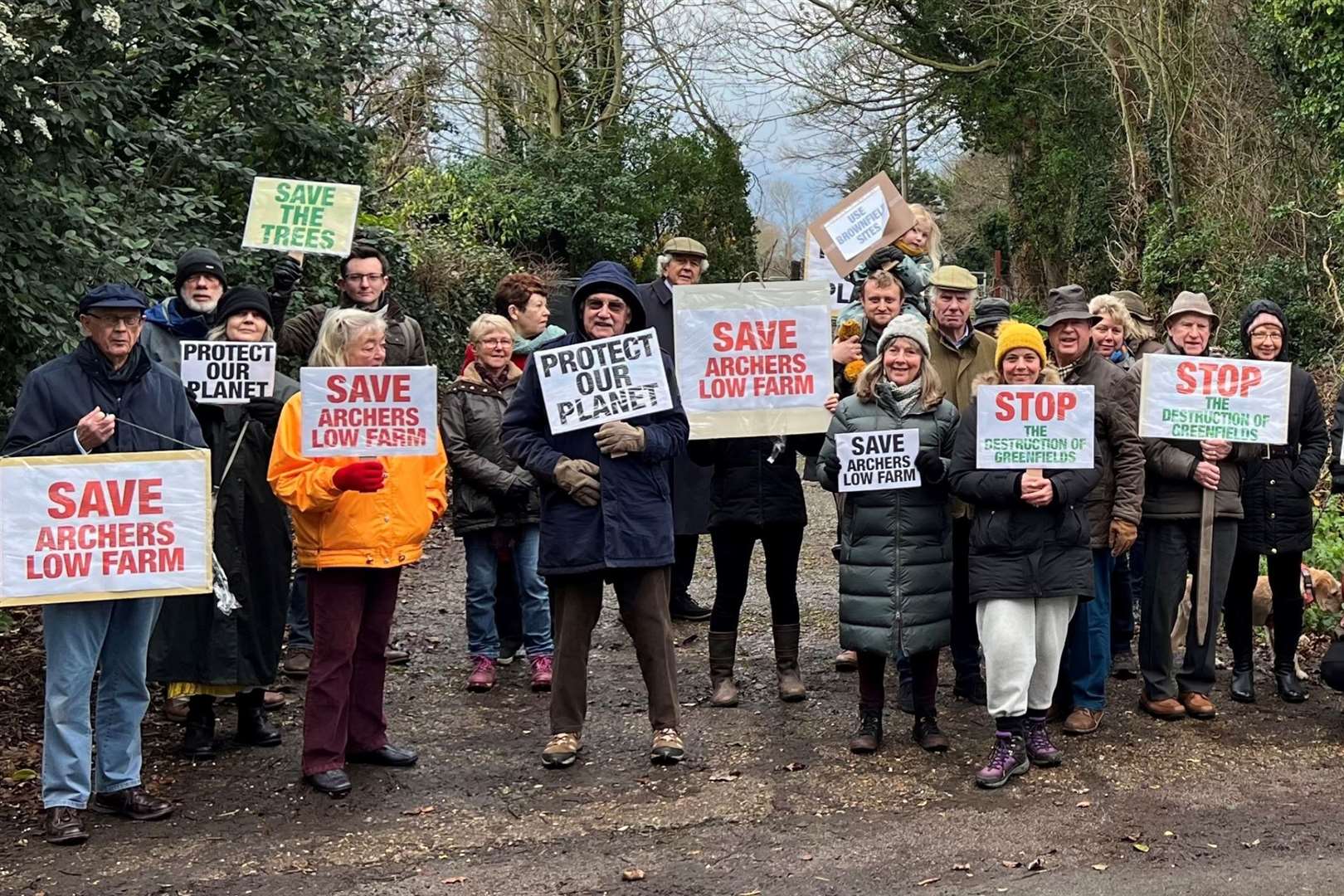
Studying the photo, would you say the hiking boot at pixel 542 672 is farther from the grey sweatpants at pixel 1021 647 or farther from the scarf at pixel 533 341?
the grey sweatpants at pixel 1021 647

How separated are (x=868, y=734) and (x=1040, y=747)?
753 mm

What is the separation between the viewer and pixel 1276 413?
6.71m

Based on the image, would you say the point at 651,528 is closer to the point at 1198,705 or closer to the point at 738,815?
the point at 738,815

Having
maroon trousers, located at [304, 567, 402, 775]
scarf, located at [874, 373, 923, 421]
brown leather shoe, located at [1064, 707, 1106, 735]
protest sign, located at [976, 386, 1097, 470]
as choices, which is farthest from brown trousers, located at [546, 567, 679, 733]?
brown leather shoe, located at [1064, 707, 1106, 735]

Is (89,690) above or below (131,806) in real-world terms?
above

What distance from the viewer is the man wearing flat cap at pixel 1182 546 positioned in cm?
682

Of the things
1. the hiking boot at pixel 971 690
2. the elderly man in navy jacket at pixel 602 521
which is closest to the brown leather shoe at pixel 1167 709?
the hiking boot at pixel 971 690

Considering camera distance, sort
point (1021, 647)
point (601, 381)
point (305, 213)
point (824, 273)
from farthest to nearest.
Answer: point (824, 273) → point (305, 213) → point (601, 381) → point (1021, 647)

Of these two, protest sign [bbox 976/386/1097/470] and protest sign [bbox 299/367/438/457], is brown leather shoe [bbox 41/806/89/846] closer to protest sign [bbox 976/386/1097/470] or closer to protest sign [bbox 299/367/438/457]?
protest sign [bbox 299/367/438/457]

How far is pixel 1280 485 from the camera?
23.2ft

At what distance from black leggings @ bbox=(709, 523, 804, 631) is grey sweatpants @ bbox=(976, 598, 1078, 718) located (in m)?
1.25

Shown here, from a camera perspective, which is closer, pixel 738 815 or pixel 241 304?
pixel 738 815

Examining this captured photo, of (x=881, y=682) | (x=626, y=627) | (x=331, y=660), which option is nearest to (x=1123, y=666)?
(x=881, y=682)

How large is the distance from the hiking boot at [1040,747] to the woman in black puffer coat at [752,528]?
4.52 ft
